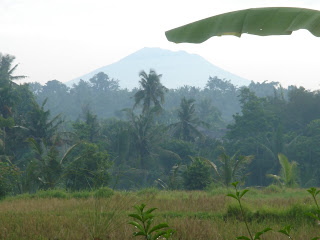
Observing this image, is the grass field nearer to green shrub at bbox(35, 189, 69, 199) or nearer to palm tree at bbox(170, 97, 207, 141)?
green shrub at bbox(35, 189, 69, 199)

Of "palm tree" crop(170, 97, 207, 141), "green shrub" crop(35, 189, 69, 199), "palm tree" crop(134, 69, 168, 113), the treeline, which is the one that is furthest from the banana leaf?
"palm tree" crop(134, 69, 168, 113)

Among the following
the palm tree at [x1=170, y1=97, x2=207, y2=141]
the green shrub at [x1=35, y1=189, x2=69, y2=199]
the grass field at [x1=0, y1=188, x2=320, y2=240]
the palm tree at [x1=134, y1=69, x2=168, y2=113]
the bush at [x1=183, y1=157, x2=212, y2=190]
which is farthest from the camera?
the palm tree at [x1=134, y1=69, x2=168, y2=113]

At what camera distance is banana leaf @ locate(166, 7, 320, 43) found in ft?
10.6

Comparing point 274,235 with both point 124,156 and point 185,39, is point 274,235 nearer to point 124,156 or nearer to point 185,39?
point 185,39

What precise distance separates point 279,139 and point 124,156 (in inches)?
468

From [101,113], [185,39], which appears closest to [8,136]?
[185,39]

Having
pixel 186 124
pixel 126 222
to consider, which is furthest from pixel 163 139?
pixel 126 222

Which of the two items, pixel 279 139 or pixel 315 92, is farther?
pixel 315 92

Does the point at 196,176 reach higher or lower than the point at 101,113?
lower

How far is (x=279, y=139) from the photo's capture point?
1251 inches

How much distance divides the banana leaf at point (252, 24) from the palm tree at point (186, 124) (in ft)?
111

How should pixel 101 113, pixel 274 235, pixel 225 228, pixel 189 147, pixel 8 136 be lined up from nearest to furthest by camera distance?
pixel 274 235
pixel 225 228
pixel 8 136
pixel 189 147
pixel 101 113

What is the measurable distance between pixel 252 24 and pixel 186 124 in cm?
3500

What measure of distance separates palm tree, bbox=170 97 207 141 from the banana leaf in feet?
111
